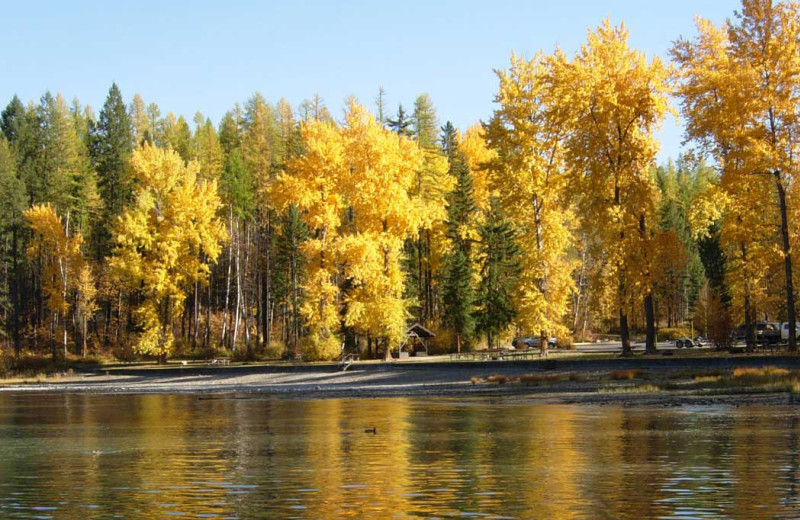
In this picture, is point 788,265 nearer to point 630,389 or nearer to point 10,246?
point 630,389

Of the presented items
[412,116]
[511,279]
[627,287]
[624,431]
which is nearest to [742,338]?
[511,279]

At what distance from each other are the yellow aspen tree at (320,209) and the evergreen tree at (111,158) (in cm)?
2430

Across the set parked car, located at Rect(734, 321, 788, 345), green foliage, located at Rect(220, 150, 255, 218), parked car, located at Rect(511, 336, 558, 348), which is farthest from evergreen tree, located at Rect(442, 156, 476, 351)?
green foliage, located at Rect(220, 150, 255, 218)

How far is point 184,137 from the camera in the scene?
333 ft

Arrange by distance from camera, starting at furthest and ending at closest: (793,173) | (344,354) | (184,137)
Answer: (184,137)
(344,354)
(793,173)

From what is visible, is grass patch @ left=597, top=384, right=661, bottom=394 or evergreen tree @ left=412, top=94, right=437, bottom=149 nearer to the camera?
grass patch @ left=597, top=384, right=661, bottom=394

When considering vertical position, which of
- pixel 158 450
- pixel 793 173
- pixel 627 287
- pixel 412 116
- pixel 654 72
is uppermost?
pixel 412 116

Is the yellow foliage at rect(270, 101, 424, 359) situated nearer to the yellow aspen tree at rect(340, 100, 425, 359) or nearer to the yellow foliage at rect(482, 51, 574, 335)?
the yellow aspen tree at rect(340, 100, 425, 359)

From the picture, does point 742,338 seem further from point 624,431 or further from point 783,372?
point 624,431

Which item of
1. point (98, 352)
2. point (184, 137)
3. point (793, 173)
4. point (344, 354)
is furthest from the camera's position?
point (184, 137)

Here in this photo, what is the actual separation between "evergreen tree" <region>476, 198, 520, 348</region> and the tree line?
158 mm

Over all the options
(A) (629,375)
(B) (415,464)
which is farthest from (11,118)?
(B) (415,464)

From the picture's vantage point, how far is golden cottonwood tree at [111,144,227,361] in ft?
219

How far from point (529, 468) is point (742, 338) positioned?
163ft
